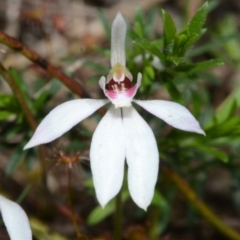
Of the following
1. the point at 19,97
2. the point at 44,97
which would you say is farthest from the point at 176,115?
the point at 44,97

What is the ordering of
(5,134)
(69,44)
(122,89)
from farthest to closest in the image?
(69,44) → (5,134) → (122,89)

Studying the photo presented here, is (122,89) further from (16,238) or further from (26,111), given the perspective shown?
(16,238)

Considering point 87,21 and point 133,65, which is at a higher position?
point 87,21

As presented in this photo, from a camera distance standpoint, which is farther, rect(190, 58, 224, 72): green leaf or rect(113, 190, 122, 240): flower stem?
rect(113, 190, 122, 240): flower stem

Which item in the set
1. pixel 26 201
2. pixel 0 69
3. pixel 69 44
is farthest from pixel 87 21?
pixel 0 69

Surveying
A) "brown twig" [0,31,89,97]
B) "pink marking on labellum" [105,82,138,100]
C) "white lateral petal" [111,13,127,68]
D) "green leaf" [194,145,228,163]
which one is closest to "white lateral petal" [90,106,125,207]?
"pink marking on labellum" [105,82,138,100]

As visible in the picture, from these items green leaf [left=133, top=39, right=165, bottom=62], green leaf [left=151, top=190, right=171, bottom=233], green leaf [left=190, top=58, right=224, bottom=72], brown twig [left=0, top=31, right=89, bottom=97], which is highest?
brown twig [left=0, top=31, right=89, bottom=97]

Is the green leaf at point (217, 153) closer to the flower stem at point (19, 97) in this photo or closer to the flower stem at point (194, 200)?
the flower stem at point (194, 200)

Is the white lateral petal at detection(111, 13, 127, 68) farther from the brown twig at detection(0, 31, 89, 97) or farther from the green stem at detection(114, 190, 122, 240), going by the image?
the green stem at detection(114, 190, 122, 240)
